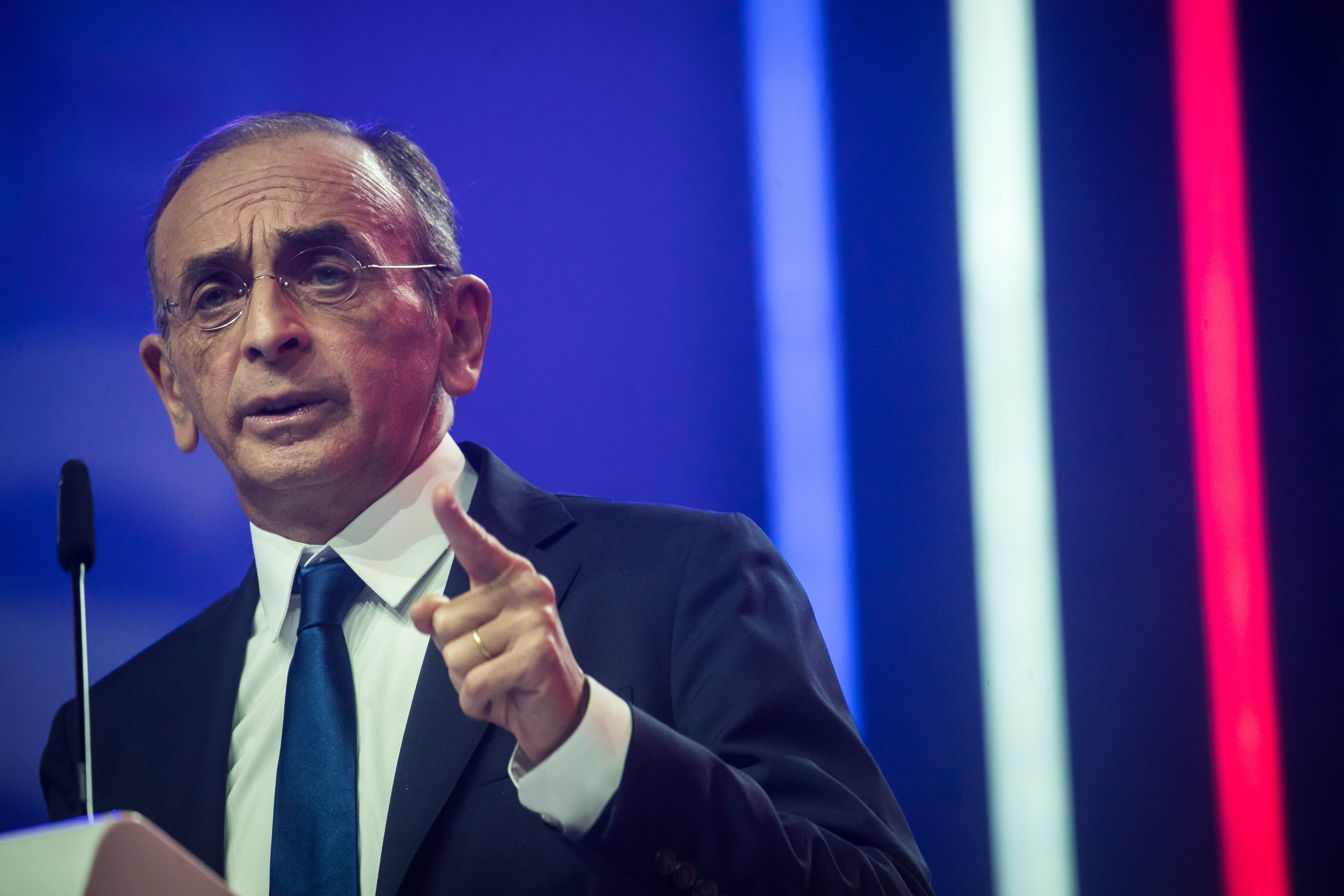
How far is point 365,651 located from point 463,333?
591 mm

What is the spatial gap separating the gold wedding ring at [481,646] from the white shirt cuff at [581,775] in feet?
0.38

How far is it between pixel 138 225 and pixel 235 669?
3.48 ft

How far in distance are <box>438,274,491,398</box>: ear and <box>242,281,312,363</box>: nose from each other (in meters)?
0.25

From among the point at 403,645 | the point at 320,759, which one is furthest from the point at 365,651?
the point at 320,759

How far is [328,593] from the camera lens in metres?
1.62

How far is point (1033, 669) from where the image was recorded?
6.57ft

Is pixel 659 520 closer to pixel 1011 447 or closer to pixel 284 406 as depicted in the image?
pixel 284 406

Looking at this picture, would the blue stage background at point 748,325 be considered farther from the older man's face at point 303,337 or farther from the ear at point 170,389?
the older man's face at point 303,337

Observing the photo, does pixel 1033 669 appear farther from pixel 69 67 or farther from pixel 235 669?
pixel 69 67

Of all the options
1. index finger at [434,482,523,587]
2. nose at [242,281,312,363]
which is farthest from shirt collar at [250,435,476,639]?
index finger at [434,482,523,587]

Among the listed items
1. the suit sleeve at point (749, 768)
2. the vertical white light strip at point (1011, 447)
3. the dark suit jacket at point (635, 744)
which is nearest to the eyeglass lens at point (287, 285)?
the dark suit jacket at point (635, 744)

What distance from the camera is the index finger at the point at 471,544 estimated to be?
1.02 metres

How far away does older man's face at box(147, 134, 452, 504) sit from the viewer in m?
1.62

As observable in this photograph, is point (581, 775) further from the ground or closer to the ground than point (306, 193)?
closer to the ground
